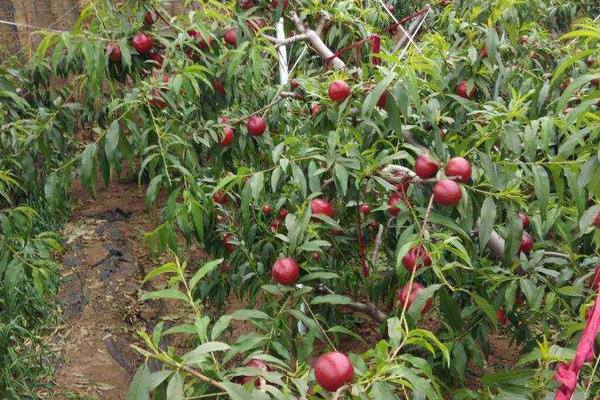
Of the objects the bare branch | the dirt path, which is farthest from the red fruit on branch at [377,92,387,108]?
the dirt path

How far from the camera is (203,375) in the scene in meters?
0.90

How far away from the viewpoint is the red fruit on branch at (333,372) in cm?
93

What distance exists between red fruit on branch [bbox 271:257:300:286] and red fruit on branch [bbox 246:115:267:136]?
0.74 meters

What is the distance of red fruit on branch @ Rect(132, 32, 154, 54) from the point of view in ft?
6.66

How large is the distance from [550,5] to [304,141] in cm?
262

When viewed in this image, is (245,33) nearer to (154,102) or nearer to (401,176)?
(154,102)

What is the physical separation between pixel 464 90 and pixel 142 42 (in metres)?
1.07

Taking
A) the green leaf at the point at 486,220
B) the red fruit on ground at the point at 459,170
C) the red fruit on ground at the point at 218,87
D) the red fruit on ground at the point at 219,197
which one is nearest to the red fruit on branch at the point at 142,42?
the red fruit on ground at the point at 218,87

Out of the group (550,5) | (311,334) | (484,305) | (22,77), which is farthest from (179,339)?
(550,5)

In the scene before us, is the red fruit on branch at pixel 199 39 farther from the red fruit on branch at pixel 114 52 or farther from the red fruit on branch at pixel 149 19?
the red fruit on branch at pixel 114 52

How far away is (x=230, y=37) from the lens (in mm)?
2139

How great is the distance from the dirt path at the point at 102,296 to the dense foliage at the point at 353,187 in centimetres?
92

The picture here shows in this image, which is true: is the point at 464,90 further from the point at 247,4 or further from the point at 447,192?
the point at 247,4

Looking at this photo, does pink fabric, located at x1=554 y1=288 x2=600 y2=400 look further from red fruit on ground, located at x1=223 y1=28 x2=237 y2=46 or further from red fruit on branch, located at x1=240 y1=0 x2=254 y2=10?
red fruit on branch, located at x1=240 y1=0 x2=254 y2=10
